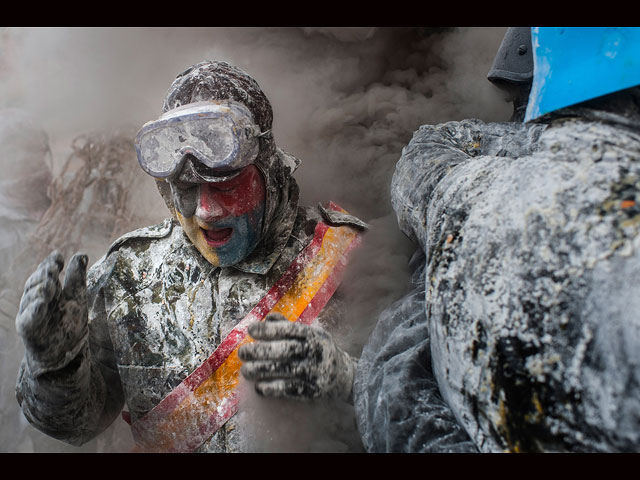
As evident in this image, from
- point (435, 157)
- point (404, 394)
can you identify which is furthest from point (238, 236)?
point (404, 394)

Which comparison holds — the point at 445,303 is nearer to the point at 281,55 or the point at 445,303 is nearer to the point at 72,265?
the point at 72,265

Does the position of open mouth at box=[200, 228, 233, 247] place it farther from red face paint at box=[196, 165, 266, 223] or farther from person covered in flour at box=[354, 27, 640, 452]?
person covered in flour at box=[354, 27, 640, 452]

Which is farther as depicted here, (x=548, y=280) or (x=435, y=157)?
(x=435, y=157)

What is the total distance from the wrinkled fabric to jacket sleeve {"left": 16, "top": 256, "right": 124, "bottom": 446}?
5.17ft

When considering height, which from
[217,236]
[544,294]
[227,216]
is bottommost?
[217,236]

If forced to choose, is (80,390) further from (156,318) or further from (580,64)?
(580,64)

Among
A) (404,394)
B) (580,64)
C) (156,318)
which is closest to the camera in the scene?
(580,64)

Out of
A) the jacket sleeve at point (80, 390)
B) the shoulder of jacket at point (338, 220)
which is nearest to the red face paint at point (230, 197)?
the shoulder of jacket at point (338, 220)

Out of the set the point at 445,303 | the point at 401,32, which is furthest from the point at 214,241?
the point at 401,32

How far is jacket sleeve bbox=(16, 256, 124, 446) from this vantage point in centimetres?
206

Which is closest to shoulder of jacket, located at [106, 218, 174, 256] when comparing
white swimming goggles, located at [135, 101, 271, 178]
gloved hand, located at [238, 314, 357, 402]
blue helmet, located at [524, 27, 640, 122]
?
A: white swimming goggles, located at [135, 101, 271, 178]

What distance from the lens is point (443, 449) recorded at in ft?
3.75

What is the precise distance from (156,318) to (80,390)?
0.45 metres

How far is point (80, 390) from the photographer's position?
2168mm
